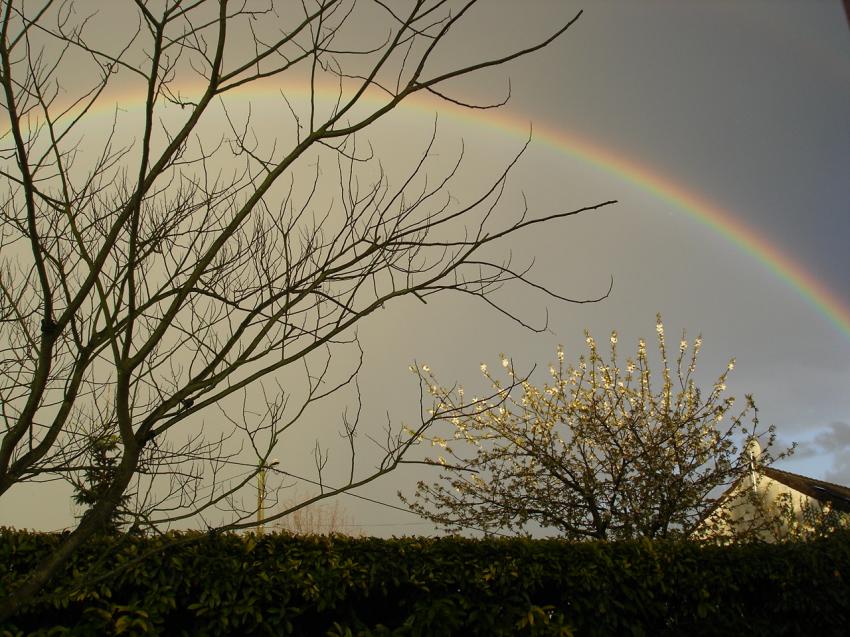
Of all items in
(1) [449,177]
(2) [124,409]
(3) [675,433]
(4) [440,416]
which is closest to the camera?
(2) [124,409]

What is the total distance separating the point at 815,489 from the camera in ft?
54.9

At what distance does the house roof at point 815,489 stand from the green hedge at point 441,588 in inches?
419

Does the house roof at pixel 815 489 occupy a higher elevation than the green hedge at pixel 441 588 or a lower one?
higher

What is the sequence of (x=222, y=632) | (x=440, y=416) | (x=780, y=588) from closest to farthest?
(x=440, y=416) → (x=222, y=632) → (x=780, y=588)

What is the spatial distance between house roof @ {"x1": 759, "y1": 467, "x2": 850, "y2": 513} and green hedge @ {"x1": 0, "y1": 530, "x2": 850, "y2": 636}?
34.9ft

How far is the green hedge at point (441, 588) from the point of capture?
4.82 meters

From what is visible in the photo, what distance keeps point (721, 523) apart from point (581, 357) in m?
3.42

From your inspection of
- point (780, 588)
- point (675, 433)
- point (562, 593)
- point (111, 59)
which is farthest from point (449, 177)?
point (675, 433)

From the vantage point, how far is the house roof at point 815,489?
52.8 ft

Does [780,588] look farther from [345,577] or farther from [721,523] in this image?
[721,523]

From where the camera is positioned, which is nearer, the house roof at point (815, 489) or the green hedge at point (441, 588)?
the green hedge at point (441, 588)

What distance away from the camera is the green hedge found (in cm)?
482

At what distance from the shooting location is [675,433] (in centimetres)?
1031

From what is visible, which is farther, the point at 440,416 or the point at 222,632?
the point at 222,632
